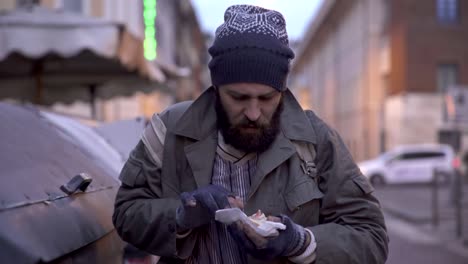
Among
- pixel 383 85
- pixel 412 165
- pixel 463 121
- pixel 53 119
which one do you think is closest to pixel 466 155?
pixel 412 165

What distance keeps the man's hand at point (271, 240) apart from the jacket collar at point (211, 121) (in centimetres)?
33

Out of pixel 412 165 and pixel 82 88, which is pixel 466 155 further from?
pixel 82 88

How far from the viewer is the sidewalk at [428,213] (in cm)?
1274

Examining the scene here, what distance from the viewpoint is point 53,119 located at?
3.87 meters

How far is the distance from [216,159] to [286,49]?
0.42m

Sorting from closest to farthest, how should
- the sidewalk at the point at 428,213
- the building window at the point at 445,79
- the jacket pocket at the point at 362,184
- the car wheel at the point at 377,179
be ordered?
the jacket pocket at the point at 362,184 → the sidewalk at the point at 428,213 → the car wheel at the point at 377,179 → the building window at the point at 445,79

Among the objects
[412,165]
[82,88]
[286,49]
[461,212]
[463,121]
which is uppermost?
[286,49]

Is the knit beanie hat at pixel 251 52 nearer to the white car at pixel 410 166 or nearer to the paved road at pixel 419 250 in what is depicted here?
the paved road at pixel 419 250

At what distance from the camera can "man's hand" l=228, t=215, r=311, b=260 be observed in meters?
1.94

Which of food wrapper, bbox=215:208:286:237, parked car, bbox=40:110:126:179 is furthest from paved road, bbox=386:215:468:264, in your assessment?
food wrapper, bbox=215:208:286:237

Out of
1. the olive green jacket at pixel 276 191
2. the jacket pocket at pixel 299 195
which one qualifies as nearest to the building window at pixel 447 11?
the olive green jacket at pixel 276 191

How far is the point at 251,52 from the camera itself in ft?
7.13

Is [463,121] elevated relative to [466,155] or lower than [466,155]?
elevated

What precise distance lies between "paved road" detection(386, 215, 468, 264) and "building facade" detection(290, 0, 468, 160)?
16283 millimetres
